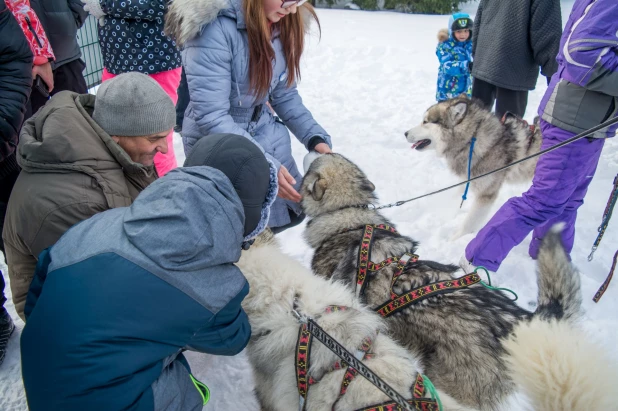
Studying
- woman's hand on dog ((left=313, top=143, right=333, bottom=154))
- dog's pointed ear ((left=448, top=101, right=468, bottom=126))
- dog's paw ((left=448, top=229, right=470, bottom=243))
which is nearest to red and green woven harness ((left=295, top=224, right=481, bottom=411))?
woman's hand on dog ((left=313, top=143, right=333, bottom=154))

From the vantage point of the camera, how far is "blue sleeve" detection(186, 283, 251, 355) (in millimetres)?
1175

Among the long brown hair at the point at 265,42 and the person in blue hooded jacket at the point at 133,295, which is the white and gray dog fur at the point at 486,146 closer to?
the long brown hair at the point at 265,42

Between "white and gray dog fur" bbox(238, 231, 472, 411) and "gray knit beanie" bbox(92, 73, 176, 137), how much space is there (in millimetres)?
635

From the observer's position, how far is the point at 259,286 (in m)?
1.55

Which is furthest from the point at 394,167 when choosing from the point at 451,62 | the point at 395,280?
the point at 395,280

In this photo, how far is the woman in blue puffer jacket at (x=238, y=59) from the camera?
1.79m

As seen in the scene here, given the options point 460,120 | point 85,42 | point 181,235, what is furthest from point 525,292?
point 85,42

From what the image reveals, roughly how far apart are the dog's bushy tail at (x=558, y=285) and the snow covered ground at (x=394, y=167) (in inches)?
9.8

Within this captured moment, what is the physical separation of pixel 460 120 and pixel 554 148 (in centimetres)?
139

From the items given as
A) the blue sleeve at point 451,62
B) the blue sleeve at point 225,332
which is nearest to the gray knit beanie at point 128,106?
the blue sleeve at point 225,332

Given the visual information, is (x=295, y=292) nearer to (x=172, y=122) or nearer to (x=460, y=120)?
(x=172, y=122)

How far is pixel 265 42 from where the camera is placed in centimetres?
186

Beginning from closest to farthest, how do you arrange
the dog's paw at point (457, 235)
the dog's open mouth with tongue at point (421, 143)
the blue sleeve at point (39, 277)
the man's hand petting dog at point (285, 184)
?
the blue sleeve at point (39, 277) → the man's hand petting dog at point (285, 184) → the dog's paw at point (457, 235) → the dog's open mouth with tongue at point (421, 143)

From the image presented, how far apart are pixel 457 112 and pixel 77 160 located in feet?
9.99
